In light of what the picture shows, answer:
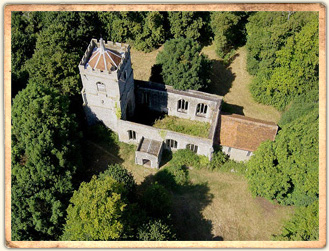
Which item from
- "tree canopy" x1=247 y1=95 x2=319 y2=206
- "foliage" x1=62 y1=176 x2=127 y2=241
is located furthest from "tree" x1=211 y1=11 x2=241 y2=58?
"foliage" x1=62 y1=176 x2=127 y2=241

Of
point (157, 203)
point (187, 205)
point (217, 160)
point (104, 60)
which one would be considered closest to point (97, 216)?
point (157, 203)

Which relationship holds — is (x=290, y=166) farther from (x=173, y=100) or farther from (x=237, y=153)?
(x=173, y=100)

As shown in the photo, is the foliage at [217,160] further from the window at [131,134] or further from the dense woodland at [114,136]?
the window at [131,134]

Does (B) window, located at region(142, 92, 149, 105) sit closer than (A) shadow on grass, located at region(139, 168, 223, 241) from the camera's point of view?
No

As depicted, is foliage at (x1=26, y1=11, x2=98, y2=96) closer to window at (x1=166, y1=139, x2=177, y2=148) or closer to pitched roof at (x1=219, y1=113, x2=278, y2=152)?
window at (x1=166, y1=139, x2=177, y2=148)

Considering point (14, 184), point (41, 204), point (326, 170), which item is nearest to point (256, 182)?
point (326, 170)

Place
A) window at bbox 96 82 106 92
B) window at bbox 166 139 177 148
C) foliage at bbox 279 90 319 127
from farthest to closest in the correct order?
window at bbox 166 139 177 148
window at bbox 96 82 106 92
foliage at bbox 279 90 319 127
